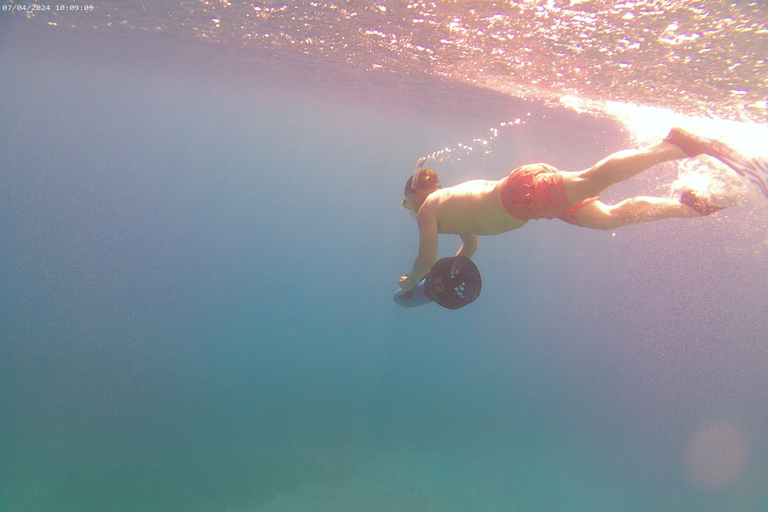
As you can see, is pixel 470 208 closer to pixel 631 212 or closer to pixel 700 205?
pixel 631 212

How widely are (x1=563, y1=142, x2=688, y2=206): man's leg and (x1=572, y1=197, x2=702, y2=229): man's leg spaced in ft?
1.11

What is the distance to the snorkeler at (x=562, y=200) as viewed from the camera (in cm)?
268

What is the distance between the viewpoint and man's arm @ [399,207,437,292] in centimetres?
322

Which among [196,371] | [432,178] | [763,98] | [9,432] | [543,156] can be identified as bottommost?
[196,371]

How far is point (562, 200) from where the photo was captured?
2928mm

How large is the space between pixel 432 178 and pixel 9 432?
1590cm

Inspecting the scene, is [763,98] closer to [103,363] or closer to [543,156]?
[543,156]

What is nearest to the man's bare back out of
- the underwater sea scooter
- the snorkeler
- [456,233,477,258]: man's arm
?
the snorkeler

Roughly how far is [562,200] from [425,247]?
1142mm

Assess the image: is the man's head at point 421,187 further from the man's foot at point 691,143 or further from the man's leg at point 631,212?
the man's foot at point 691,143

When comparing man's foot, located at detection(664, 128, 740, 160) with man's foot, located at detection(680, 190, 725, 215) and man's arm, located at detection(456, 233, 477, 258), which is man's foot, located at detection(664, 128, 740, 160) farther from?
man's arm, located at detection(456, 233, 477, 258)

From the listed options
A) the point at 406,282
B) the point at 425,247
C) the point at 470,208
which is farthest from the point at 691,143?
the point at 406,282

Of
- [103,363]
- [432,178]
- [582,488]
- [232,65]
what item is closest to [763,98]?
[432,178]

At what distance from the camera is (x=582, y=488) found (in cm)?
1373
